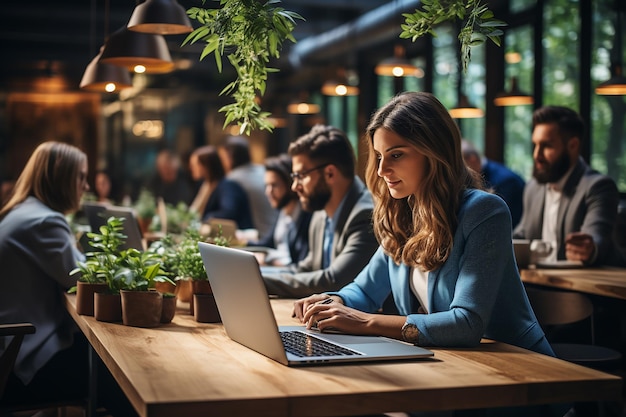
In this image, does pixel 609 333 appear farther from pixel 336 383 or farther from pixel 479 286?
pixel 336 383

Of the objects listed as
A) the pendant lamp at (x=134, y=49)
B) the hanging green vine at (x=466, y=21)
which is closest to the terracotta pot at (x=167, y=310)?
the hanging green vine at (x=466, y=21)

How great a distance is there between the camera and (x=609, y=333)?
466 centimetres

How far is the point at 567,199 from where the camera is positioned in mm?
5059

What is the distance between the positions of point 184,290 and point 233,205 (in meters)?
4.68

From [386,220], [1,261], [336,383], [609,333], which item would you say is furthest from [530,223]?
[336,383]

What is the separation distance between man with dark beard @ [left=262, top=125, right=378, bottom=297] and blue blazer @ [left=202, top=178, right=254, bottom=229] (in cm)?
368

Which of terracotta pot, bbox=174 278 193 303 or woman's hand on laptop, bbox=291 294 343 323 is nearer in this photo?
woman's hand on laptop, bbox=291 294 343 323

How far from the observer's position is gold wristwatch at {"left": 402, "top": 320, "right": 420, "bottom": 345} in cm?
233

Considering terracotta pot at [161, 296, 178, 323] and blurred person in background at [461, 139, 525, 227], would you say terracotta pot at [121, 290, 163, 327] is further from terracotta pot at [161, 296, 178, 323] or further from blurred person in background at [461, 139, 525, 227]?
blurred person in background at [461, 139, 525, 227]

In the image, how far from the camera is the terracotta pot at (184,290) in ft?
10.4

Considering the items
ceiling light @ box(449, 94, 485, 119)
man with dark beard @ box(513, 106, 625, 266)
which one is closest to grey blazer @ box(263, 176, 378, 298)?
man with dark beard @ box(513, 106, 625, 266)

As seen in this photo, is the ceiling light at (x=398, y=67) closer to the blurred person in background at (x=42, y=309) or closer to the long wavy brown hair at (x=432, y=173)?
the blurred person in background at (x=42, y=309)

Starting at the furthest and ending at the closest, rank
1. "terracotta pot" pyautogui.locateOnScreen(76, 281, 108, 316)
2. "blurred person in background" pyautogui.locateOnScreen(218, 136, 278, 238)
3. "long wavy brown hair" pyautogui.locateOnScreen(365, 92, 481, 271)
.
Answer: "blurred person in background" pyautogui.locateOnScreen(218, 136, 278, 238), "terracotta pot" pyautogui.locateOnScreen(76, 281, 108, 316), "long wavy brown hair" pyautogui.locateOnScreen(365, 92, 481, 271)

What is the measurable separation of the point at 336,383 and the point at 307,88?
1373cm
